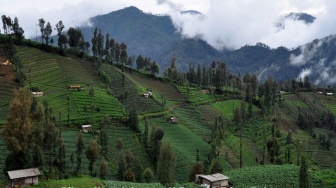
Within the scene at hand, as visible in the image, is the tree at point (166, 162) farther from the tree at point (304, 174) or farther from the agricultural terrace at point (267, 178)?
the tree at point (304, 174)

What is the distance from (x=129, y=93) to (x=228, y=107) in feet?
153

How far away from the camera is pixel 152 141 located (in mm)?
94438

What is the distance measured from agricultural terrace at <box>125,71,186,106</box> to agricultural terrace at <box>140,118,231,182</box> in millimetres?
23148

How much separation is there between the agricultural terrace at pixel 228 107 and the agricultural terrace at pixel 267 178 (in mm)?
75600

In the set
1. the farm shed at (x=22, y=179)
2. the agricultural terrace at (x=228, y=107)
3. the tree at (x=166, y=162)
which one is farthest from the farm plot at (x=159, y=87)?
the tree at (x=166, y=162)

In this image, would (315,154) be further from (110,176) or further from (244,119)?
(110,176)

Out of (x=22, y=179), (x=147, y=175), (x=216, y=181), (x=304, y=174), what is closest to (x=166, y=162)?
(x=216, y=181)

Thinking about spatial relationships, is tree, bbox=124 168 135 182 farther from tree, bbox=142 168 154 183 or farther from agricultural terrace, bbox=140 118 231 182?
agricultural terrace, bbox=140 118 231 182

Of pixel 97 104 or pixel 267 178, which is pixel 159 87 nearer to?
pixel 97 104

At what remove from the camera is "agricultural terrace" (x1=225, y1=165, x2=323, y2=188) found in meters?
64.2

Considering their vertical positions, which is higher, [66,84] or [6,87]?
[66,84]

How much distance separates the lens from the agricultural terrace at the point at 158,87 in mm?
148875

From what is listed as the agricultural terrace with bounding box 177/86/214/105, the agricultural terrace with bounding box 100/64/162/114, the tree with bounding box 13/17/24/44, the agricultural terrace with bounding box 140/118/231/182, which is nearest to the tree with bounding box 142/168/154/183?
the agricultural terrace with bounding box 140/118/231/182

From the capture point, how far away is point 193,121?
132 m
